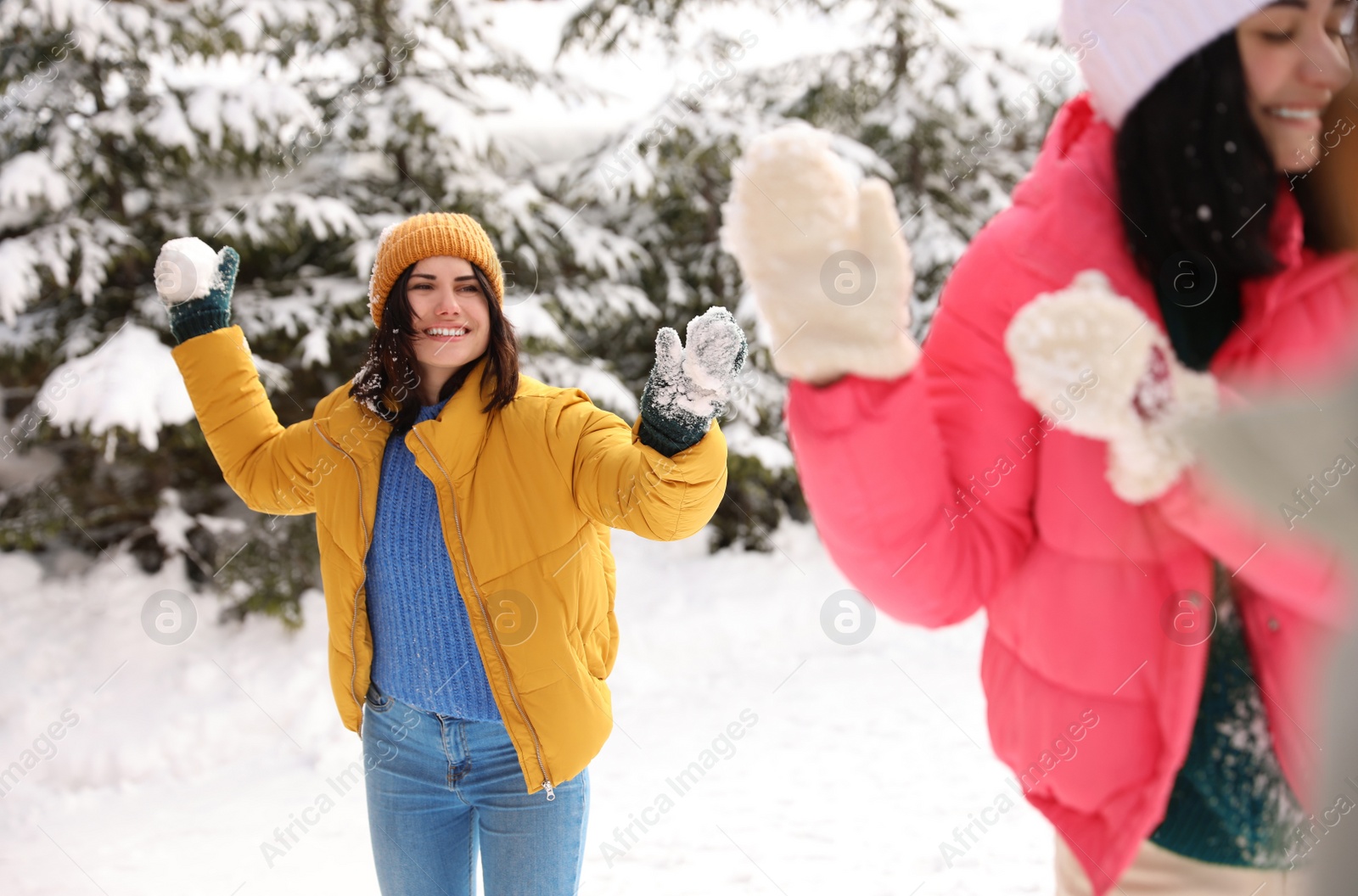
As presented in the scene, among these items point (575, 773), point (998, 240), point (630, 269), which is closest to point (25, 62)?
point (630, 269)

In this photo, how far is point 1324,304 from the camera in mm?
932

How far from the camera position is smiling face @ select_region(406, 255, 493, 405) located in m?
1.85

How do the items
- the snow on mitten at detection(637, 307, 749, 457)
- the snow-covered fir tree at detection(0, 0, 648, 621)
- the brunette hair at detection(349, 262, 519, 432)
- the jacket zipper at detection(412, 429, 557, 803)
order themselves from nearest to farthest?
1. the snow on mitten at detection(637, 307, 749, 457)
2. the jacket zipper at detection(412, 429, 557, 803)
3. the brunette hair at detection(349, 262, 519, 432)
4. the snow-covered fir tree at detection(0, 0, 648, 621)

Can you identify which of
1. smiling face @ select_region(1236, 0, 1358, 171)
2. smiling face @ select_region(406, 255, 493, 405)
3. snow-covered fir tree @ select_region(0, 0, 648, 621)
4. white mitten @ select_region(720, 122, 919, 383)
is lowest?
snow-covered fir tree @ select_region(0, 0, 648, 621)

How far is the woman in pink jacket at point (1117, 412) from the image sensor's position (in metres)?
0.88

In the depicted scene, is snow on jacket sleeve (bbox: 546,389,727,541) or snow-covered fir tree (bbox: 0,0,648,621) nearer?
snow on jacket sleeve (bbox: 546,389,727,541)

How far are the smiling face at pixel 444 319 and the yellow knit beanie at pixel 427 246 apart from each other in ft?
0.07

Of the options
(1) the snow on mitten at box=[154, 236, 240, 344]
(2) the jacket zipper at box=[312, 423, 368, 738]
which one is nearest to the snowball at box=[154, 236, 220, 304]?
(1) the snow on mitten at box=[154, 236, 240, 344]

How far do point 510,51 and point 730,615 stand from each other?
12.1ft

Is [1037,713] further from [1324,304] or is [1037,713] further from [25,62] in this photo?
[25,62]

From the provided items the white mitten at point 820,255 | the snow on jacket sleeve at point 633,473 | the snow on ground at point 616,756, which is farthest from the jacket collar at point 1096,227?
the snow on ground at point 616,756

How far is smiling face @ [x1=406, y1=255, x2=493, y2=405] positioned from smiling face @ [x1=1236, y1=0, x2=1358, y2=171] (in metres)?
1.42

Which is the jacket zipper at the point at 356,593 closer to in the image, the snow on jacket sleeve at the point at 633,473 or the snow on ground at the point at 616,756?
the snow on jacket sleeve at the point at 633,473

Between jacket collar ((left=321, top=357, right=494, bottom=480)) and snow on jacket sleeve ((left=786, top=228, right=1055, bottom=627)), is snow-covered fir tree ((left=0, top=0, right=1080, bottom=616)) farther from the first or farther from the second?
snow on jacket sleeve ((left=786, top=228, right=1055, bottom=627))
